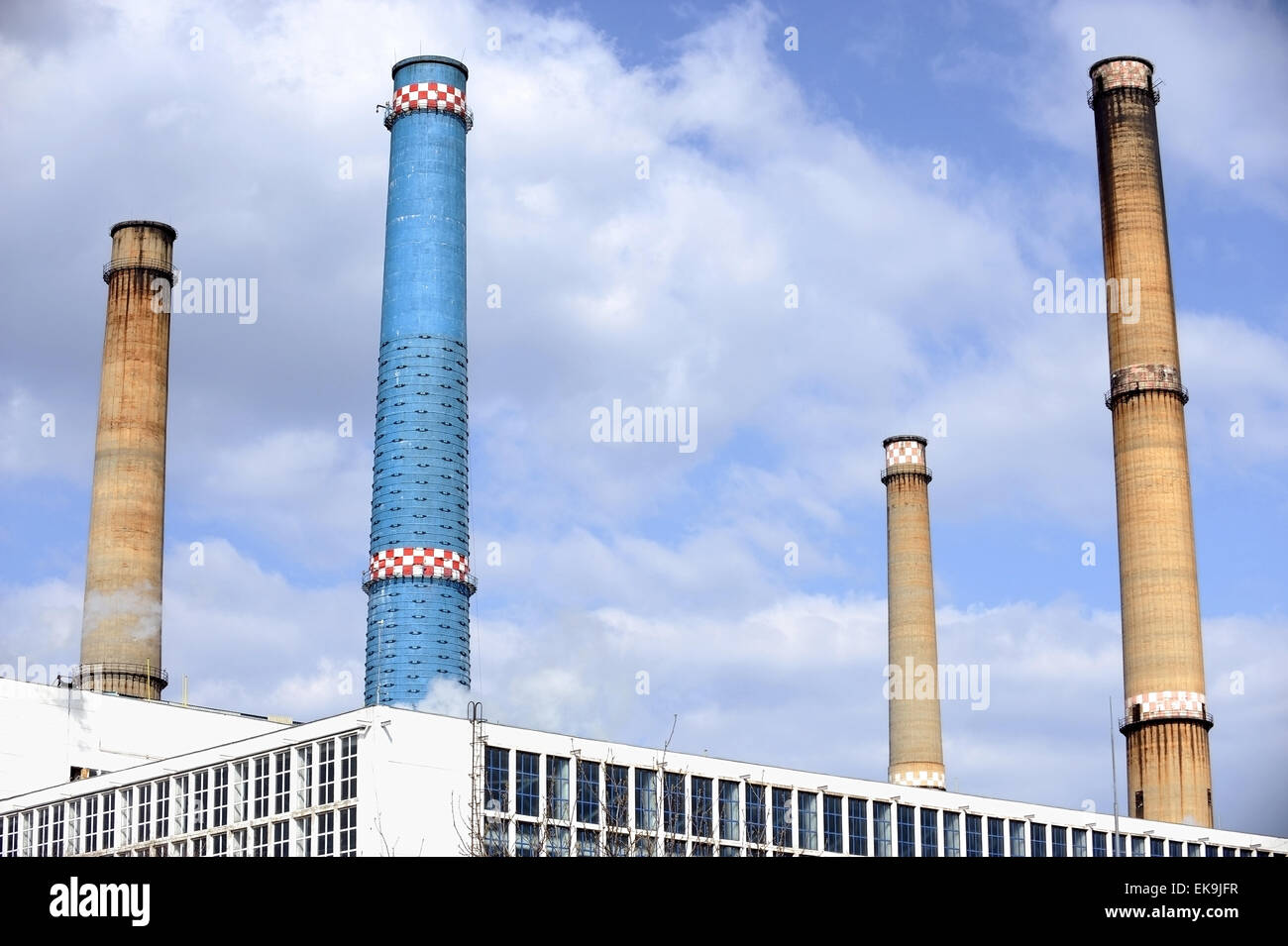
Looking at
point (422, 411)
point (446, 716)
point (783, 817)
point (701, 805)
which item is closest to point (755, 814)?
point (783, 817)

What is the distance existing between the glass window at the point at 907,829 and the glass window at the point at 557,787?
14.7 m

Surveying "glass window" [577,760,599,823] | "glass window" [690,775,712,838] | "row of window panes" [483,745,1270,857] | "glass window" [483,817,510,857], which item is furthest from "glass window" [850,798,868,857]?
"glass window" [483,817,510,857]

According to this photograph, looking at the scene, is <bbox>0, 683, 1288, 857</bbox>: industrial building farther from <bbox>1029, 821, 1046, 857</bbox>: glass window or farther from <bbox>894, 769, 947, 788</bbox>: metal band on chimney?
<bbox>894, 769, 947, 788</bbox>: metal band on chimney

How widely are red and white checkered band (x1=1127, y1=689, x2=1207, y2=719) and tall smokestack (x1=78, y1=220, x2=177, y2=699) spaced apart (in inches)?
1720

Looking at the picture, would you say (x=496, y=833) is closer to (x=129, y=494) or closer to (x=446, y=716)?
(x=446, y=716)

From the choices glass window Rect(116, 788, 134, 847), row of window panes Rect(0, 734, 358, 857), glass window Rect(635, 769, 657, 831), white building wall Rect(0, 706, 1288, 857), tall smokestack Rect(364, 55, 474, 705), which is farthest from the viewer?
tall smokestack Rect(364, 55, 474, 705)

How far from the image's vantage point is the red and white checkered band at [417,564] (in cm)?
7738

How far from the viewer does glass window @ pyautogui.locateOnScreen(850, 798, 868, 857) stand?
6209cm

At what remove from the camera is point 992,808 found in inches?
2643

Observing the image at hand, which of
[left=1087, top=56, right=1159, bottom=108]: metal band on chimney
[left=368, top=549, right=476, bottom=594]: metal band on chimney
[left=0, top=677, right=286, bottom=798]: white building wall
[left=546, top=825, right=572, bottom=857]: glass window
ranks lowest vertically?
[left=546, top=825, right=572, bottom=857]: glass window

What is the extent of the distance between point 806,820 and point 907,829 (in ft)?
17.1
